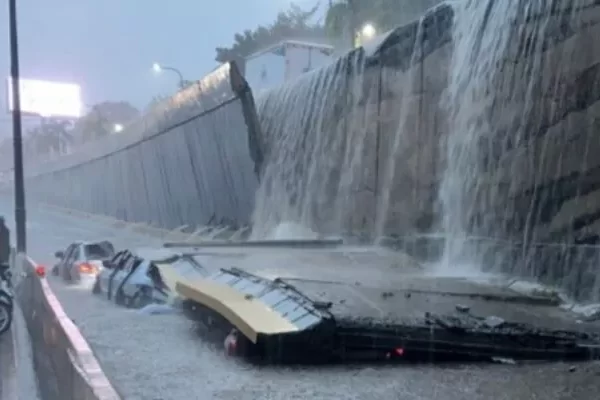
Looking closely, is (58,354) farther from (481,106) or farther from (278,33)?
(278,33)

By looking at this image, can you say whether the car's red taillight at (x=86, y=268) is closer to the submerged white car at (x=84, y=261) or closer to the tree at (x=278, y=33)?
the submerged white car at (x=84, y=261)

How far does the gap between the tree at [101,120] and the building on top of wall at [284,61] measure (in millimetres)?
21532

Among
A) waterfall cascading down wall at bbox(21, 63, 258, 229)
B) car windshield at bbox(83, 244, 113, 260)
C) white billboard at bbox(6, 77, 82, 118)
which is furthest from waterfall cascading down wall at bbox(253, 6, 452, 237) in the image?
white billboard at bbox(6, 77, 82, 118)

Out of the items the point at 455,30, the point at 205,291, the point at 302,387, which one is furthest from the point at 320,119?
the point at 302,387

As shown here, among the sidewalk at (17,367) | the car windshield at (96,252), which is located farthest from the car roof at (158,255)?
the car windshield at (96,252)

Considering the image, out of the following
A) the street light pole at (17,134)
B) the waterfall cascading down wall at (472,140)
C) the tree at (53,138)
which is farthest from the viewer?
the tree at (53,138)

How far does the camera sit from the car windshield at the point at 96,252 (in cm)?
2016

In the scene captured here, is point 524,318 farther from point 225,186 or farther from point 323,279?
point 225,186

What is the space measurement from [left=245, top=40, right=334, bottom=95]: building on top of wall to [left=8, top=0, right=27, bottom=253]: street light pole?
25.1 meters

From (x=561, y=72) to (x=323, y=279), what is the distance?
4.12 m

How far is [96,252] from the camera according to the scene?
66.9 ft

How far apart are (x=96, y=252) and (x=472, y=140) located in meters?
9.76

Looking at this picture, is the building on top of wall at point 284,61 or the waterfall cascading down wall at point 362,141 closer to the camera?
the waterfall cascading down wall at point 362,141

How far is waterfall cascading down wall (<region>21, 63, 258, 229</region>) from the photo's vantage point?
26.6m
